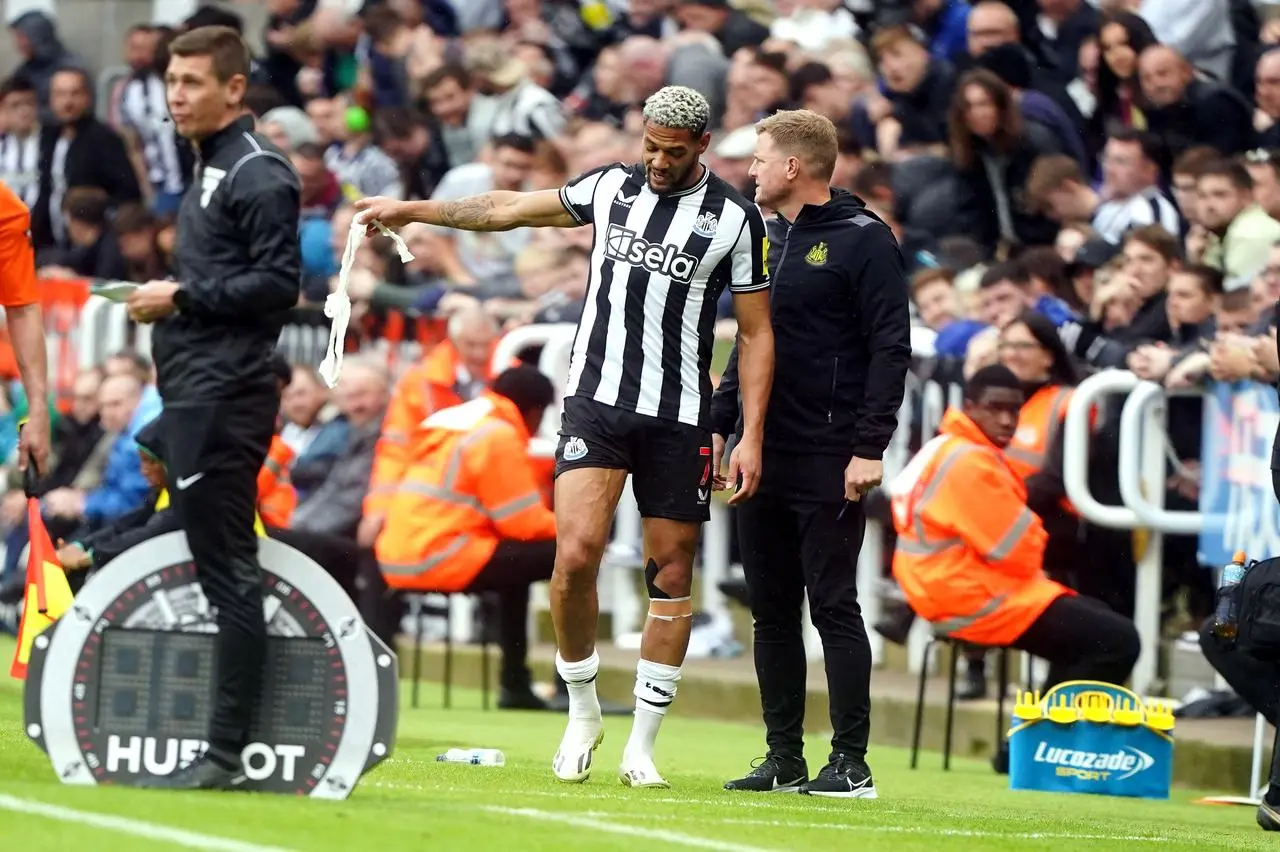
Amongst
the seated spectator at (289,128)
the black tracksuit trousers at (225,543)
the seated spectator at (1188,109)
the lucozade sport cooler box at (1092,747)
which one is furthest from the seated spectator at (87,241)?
the black tracksuit trousers at (225,543)

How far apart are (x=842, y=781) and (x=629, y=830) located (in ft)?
6.45

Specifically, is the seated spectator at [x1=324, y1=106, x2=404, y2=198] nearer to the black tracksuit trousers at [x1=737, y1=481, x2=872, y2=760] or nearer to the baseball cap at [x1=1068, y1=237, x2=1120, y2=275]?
the baseball cap at [x1=1068, y1=237, x2=1120, y2=275]

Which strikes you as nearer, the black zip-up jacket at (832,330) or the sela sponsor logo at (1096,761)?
the black zip-up jacket at (832,330)

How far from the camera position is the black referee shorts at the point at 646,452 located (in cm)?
862

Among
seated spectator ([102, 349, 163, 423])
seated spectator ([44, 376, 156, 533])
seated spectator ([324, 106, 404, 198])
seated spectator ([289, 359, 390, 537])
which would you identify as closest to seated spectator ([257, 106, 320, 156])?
seated spectator ([324, 106, 404, 198])

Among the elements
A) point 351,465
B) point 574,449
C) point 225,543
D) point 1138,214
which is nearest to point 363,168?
point 351,465

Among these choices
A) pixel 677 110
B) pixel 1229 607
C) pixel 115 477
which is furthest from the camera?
pixel 115 477

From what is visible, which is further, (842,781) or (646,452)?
(842,781)

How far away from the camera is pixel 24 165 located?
21969mm

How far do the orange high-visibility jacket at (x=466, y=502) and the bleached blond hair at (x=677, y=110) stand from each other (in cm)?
494

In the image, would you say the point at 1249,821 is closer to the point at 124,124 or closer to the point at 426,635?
the point at 426,635

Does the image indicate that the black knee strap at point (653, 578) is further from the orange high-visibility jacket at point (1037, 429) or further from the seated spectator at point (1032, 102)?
the seated spectator at point (1032, 102)

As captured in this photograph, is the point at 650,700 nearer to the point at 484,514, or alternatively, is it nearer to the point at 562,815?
the point at 562,815

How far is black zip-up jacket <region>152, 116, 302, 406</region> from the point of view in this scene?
290 inches
